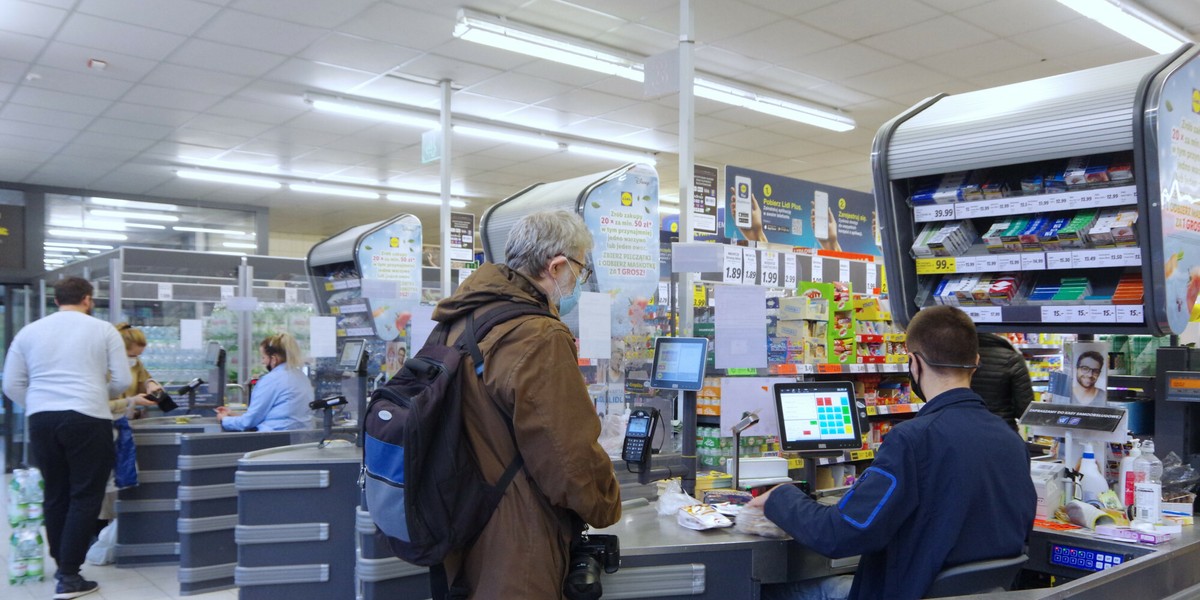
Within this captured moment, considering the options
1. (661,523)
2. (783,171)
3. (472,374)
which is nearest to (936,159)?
(661,523)

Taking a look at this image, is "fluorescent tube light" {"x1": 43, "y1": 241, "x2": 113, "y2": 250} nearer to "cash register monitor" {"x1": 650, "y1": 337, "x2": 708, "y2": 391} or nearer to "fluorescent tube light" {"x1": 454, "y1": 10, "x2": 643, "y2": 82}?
"fluorescent tube light" {"x1": 454, "y1": 10, "x2": 643, "y2": 82}

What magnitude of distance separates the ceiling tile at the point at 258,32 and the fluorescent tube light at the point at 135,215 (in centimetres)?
752

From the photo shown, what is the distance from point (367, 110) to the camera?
878cm

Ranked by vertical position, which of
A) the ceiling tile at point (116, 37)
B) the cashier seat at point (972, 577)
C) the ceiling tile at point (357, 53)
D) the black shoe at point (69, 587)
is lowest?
the black shoe at point (69, 587)

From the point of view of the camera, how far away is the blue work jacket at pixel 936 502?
2.20m

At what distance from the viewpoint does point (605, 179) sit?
15.0 feet

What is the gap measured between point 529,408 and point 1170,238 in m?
1.93

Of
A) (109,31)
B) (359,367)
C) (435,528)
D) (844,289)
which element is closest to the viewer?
(435,528)

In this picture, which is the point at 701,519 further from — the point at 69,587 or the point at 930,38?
the point at 930,38

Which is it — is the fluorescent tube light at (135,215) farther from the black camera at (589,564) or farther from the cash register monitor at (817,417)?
the black camera at (589,564)

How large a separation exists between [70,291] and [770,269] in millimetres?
4335

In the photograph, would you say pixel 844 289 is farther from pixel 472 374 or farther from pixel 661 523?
pixel 472 374

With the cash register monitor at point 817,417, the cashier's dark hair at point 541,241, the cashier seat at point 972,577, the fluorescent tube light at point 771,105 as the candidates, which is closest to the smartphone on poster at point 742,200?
the fluorescent tube light at point 771,105

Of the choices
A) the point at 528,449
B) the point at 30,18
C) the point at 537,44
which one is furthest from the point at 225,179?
the point at 528,449
